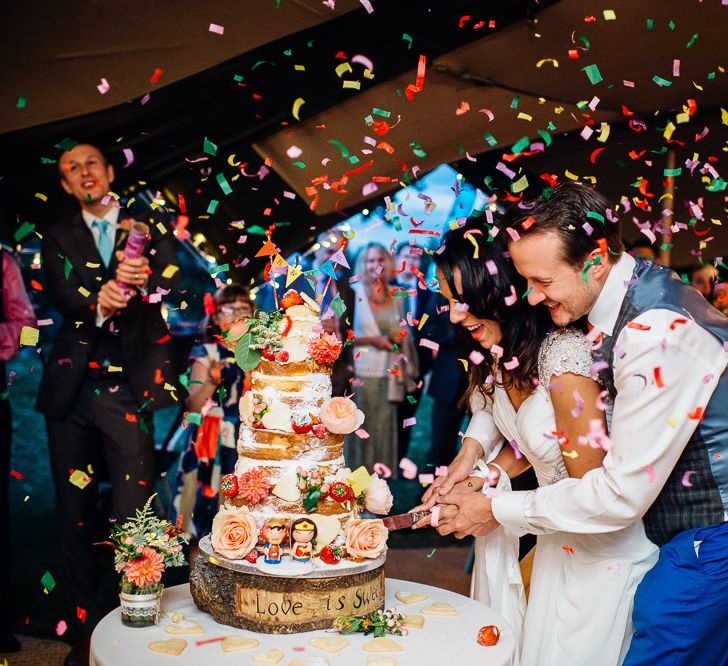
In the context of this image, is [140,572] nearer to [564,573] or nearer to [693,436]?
[564,573]

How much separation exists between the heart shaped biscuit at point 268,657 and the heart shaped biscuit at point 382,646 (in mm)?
218

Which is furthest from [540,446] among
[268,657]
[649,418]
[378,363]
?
[378,363]

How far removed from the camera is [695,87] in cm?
471

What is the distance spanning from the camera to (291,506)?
2.35 metres

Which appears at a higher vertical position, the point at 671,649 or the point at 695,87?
the point at 695,87

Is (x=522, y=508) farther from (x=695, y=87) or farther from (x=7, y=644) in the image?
(x=695, y=87)

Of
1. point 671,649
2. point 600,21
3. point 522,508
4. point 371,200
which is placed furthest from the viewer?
point 371,200

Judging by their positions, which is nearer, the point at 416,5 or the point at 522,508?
the point at 522,508

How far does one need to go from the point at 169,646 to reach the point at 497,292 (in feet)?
4.27

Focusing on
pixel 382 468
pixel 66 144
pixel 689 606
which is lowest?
pixel 382 468

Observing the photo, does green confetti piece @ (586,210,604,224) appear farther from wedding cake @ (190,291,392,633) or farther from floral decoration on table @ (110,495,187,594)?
floral decoration on table @ (110,495,187,594)

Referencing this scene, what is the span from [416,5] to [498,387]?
2.15 metres

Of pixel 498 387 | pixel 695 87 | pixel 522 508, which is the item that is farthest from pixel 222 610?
pixel 695 87

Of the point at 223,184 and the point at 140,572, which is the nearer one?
the point at 140,572
